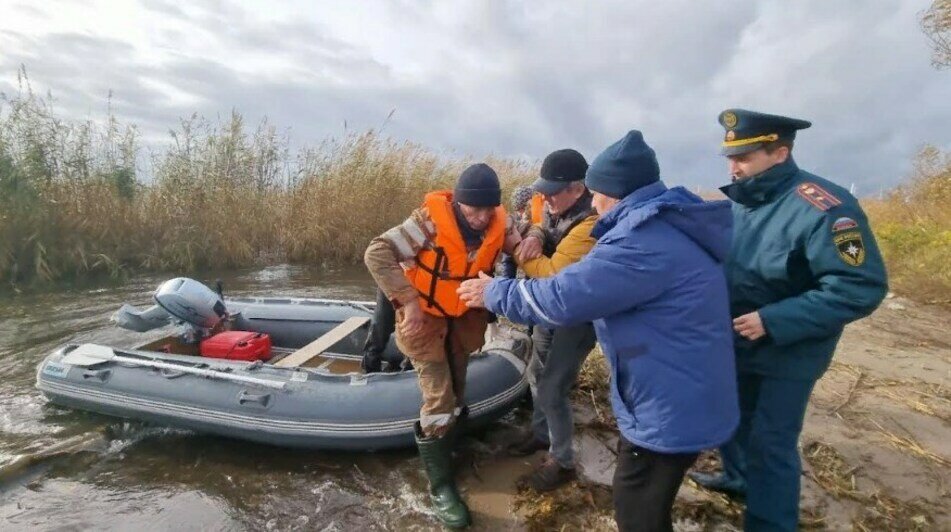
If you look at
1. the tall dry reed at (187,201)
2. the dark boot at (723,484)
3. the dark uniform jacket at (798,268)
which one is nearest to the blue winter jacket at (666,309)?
the dark uniform jacket at (798,268)

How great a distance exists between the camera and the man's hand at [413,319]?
102 inches

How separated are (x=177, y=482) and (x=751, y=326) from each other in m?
3.19

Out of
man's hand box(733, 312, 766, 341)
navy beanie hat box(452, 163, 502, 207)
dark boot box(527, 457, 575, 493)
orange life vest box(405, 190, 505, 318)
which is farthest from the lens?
dark boot box(527, 457, 575, 493)

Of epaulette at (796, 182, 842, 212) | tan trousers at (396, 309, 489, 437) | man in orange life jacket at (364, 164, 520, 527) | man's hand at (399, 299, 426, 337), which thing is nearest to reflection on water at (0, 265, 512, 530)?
man in orange life jacket at (364, 164, 520, 527)

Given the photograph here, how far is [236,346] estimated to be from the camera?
13.7 feet

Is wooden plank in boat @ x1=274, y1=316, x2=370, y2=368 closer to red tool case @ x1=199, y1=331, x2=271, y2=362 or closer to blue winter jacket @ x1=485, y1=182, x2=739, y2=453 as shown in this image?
red tool case @ x1=199, y1=331, x2=271, y2=362

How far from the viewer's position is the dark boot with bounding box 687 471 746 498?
2822 millimetres

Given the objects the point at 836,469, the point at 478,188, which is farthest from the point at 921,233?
the point at 478,188

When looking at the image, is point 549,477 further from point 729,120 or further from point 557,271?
point 729,120

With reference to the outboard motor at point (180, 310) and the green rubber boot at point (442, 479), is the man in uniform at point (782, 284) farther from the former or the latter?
the outboard motor at point (180, 310)

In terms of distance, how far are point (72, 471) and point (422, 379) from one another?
239 cm

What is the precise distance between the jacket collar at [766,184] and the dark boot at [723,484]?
1.49m

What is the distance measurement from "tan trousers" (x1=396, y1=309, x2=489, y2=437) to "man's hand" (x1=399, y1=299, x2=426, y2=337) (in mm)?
24

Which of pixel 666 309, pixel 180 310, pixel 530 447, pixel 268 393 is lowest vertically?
pixel 530 447
